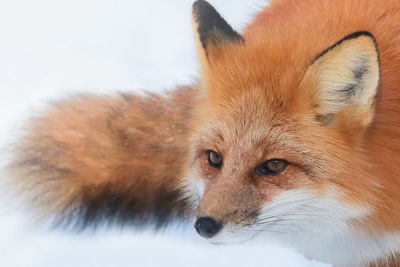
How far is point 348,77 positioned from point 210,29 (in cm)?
61

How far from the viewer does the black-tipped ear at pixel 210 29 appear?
1.99m

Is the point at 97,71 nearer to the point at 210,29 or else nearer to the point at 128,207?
the point at 128,207

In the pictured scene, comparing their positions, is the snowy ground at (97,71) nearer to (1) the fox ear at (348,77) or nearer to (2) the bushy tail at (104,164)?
(2) the bushy tail at (104,164)

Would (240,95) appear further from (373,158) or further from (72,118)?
(72,118)

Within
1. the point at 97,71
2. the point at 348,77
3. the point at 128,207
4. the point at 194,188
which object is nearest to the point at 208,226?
the point at 194,188

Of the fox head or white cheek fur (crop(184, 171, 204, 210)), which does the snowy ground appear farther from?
the fox head

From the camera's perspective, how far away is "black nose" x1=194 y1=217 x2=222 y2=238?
1.68 meters

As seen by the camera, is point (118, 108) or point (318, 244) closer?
point (318, 244)

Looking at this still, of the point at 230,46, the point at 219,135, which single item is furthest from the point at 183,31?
the point at 219,135

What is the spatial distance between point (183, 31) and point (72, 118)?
142cm

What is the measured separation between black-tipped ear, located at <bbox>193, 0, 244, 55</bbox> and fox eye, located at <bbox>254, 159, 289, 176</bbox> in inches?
22.1

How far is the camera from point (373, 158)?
5.90 ft

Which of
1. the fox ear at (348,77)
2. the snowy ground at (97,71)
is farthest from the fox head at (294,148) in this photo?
the snowy ground at (97,71)

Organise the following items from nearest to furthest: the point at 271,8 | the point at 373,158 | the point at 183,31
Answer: the point at 373,158 → the point at 271,8 → the point at 183,31
